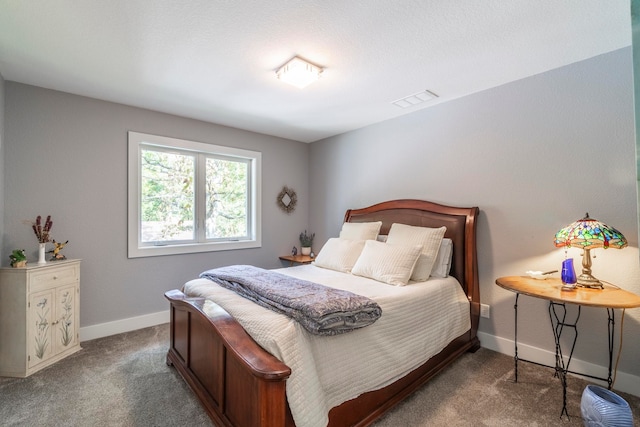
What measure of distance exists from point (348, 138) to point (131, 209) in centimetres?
279

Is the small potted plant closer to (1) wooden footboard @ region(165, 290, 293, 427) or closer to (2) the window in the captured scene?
(2) the window

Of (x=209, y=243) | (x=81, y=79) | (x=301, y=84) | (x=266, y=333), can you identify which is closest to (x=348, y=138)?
(x=301, y=84)

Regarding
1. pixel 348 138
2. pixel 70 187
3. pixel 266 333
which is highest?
pixel 348 138

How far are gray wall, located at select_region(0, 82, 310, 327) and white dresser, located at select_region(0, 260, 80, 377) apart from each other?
0.32 metres

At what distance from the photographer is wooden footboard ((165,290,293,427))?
1231 mm

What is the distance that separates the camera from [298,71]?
7.34 feet

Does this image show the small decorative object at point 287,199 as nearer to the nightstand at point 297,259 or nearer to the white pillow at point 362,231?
the nightstand at point 297,259

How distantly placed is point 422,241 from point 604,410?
1.49m

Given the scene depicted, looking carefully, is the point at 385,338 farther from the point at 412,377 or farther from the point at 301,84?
the point at 301,84

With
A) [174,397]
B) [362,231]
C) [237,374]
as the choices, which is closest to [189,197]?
[362,231]

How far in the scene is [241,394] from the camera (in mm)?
1437

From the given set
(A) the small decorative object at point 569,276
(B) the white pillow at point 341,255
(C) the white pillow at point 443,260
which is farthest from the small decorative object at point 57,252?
(A) the small decorative object at point 569,276

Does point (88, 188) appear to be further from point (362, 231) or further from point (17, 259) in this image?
point (362, 231)

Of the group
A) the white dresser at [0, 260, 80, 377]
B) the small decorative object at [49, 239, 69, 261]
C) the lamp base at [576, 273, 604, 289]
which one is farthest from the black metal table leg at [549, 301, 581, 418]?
the small decorative object at [49, 239, 69, 261]
